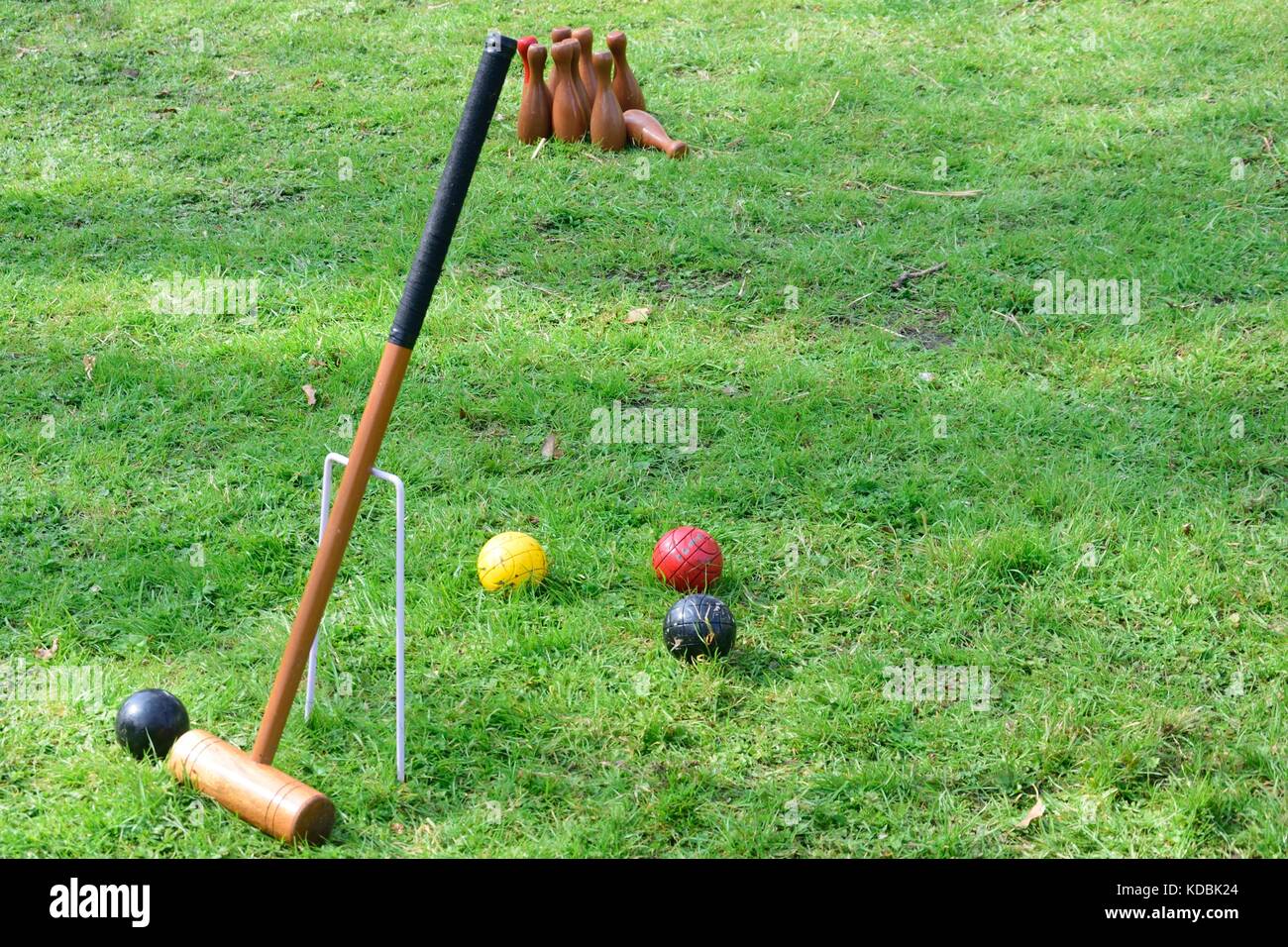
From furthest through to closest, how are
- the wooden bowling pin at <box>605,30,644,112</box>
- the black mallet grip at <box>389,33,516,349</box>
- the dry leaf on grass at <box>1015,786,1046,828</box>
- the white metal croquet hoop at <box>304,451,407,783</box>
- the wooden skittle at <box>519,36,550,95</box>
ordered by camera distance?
the wooden bowling pin at <box>605,30,644,112</box>, the wooden skittle at <box>519,36,550,95</box>, the dry leaf on grass at <box>1015,786,1046,828</box>, the white metal croquet hoop at <box>304,451,407,783</box>, the black mallet grip at <box>389,33,516,349</box>

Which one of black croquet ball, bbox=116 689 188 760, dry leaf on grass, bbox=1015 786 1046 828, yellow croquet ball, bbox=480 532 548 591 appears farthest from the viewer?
yellow croquet ball, bbox=480 532 548 591

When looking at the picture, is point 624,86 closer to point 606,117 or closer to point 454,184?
point 606,117

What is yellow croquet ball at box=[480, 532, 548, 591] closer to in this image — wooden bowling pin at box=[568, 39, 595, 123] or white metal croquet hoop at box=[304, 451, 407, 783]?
white metal croquet hoop at box=[304, 451, 407, 783]

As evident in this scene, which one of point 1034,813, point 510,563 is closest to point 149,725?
point 510,563

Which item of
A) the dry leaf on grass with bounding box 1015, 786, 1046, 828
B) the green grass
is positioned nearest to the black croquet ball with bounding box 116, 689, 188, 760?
the green grass

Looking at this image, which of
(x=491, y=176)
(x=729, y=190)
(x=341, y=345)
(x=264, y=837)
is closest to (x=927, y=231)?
(x=729, y=190)

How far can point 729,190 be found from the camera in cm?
712

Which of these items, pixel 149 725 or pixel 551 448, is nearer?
pixel 149 725

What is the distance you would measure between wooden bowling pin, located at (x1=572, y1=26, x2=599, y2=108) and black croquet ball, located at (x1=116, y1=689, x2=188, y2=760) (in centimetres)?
522

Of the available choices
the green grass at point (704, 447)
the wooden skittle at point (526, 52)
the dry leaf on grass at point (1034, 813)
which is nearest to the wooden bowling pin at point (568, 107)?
the wooden skittle at point (526, 52)

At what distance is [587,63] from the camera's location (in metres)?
7.46

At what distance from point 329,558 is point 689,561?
138 cm

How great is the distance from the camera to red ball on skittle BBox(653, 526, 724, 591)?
4.05 m

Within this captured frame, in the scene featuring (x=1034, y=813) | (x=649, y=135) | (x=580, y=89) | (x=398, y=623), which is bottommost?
(x=1034, y=813)
